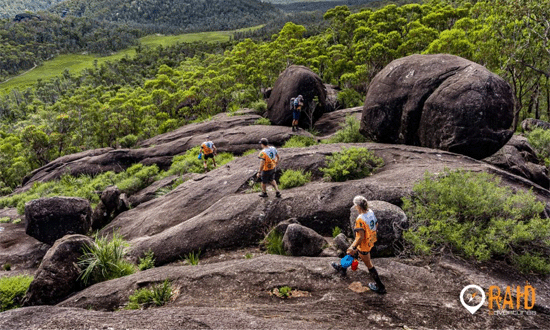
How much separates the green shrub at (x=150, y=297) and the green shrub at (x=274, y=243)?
343cm

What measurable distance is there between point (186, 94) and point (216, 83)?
16.1 ft

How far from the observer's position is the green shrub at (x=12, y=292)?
9.30 meters

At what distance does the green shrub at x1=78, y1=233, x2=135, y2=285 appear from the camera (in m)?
9.38

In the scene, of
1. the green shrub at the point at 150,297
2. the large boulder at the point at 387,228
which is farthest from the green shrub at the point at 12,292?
the large boulder at the point at 387,228

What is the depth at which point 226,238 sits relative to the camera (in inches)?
438

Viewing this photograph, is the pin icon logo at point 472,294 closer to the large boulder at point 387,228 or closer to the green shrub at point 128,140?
the large boulder at point 387,228

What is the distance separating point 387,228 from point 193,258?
6.55m

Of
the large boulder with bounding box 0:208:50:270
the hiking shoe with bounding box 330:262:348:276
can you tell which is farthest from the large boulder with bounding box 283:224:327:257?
the large boulder with bounding box 0:208:50:270

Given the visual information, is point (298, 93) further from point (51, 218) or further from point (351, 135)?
point (51, 218)

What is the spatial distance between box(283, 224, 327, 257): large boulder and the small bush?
3.44 meters

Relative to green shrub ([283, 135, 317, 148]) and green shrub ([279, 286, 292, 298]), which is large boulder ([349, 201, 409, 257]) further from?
green shrub ([283, 135, 317, 148])

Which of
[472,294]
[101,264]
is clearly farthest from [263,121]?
[472,294]

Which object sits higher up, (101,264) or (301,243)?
(301,243)

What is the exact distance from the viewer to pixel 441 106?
13.0m
